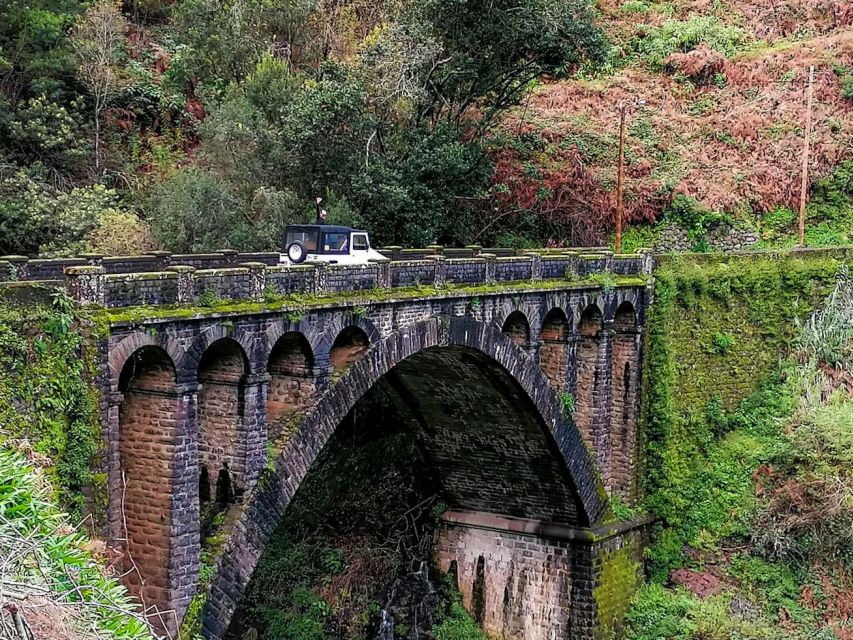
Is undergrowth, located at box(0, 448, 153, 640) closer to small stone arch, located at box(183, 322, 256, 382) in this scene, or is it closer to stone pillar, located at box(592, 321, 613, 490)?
small stone arch, located at box(183, 322, 256, 382)

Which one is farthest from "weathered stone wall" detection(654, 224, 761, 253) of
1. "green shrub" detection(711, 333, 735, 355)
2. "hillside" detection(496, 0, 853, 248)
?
"green shrub" detection(711, 333, 735, 355)

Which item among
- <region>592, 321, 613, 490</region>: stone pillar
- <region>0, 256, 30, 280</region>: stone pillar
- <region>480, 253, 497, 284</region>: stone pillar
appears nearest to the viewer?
<region>0, 256, 30, 280</region>: stone pillar

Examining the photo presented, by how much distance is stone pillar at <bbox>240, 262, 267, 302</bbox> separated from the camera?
15.7 metres

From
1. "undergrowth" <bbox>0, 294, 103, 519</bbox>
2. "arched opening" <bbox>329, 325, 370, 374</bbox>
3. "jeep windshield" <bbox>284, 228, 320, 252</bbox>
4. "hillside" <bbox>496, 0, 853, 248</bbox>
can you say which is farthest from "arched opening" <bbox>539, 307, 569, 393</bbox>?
"hillside" <bbox>496, 0, 853, 248</bbox>

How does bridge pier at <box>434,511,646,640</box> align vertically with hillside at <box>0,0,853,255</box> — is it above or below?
below

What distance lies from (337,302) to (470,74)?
1832 cm

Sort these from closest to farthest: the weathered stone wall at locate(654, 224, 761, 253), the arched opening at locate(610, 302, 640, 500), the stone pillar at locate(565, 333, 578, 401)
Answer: the stone pillar at locate(565, 333, 578, 401) < the arched opening at locate(610, 302, 640, 500) < the weathered stone wall at locate(654, 224, 761, 253)

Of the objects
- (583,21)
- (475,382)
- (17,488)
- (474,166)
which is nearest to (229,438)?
(17,488)

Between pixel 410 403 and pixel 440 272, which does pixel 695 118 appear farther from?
pixel 440 272

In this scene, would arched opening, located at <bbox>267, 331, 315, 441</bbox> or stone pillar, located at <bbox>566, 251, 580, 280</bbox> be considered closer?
arched opening, located at <bbox>267, 331, 315, 441</bbox>

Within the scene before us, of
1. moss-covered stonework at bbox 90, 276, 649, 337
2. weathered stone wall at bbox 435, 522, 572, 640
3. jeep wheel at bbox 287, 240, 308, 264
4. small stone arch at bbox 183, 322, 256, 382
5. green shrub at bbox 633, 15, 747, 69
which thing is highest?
green shrub at bbox 633, 15, 747, 69

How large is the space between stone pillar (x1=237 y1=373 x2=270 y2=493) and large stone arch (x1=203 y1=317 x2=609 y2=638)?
0.21m

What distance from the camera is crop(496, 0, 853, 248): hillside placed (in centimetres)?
4050

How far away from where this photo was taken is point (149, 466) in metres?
14.6
